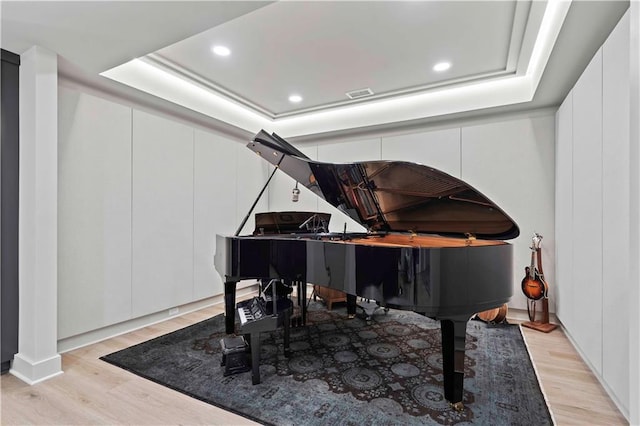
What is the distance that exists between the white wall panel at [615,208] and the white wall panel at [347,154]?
258cm

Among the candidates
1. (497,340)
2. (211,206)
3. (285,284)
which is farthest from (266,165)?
(497,340)

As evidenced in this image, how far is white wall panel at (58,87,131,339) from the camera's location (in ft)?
8.71

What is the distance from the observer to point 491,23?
7.84 feet

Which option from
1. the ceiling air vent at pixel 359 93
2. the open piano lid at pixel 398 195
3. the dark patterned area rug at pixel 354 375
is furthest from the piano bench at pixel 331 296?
the ceiling air vent at pixel 359 93

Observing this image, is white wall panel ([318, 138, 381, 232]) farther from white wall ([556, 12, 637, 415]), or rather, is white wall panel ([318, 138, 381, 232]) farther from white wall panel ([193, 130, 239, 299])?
white wall ([556, 12, 637, 415])

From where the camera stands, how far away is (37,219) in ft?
7.32

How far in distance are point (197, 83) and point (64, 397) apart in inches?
117

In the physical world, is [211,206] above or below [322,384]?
above

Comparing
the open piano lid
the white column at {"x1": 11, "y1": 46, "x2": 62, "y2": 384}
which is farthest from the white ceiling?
the open piano lid

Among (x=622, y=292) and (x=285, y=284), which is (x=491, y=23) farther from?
(x=285, y=284)

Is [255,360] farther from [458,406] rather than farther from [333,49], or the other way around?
[333,49]

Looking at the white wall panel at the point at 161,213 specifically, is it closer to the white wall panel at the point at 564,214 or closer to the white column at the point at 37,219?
the white column at the point at 37,219

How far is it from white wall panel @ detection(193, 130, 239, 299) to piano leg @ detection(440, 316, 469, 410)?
2.96 metres

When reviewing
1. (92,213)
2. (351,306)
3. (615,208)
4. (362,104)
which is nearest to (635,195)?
(615,208)
